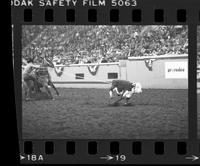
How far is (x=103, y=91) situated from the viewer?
5.48m

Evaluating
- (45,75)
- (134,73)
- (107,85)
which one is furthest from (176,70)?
(45,75)

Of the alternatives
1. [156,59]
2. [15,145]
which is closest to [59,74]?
[156,59]

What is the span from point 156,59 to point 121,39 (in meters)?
0.48

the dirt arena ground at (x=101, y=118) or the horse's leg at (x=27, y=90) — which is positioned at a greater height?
the horse's leg at (x=27, y=90)

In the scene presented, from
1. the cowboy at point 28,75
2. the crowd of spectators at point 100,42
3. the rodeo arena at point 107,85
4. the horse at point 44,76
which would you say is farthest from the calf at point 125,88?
the cowboy at point 28,75

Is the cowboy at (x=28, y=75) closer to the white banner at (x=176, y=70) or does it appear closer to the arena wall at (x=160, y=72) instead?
the arena wall at (x=160, y=72)

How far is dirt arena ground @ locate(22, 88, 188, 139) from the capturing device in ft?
17.8

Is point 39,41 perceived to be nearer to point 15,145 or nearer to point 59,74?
point 59,74

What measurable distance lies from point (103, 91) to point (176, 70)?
2.87 ft

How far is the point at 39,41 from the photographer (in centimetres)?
543

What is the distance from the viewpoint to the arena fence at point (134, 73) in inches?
212

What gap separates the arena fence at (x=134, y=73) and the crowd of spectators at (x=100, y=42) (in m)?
0.08

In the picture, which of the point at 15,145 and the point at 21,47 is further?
the point at 21,47

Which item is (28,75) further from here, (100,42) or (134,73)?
(134,73)
